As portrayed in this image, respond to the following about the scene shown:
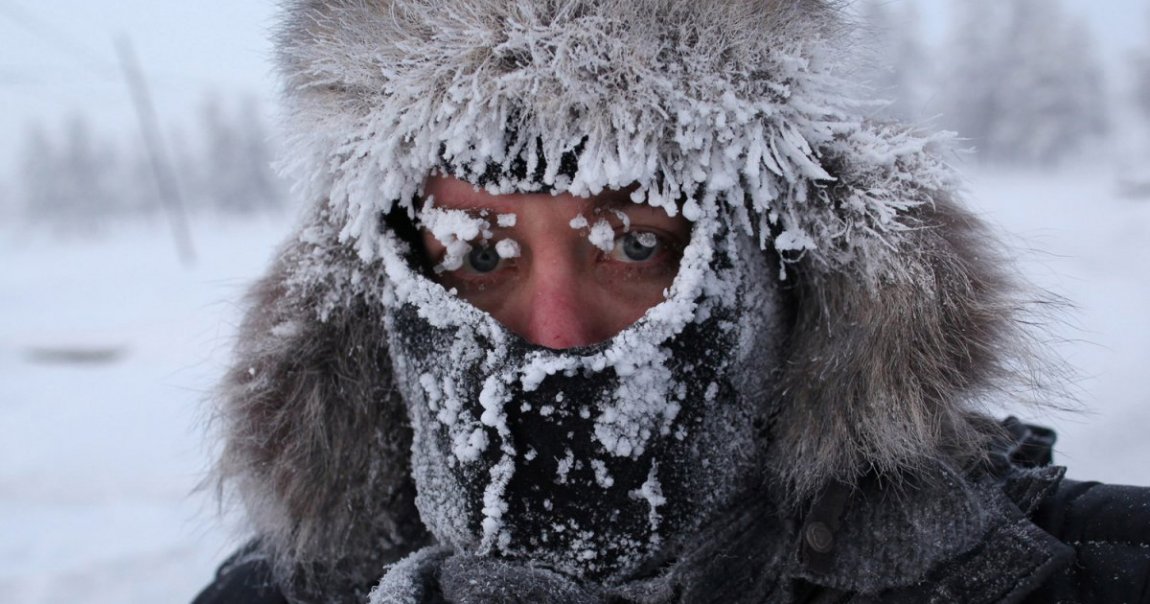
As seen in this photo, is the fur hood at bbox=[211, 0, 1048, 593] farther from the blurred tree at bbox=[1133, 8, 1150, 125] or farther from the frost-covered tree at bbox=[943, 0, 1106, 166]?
the blurred tree at bbox=[1133, 8, 1150, 125]

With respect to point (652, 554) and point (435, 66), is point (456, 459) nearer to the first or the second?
point (652, 554)

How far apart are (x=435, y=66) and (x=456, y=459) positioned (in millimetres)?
635

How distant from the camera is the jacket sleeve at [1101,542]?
0.99 meters

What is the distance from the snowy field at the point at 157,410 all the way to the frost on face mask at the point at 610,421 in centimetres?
52

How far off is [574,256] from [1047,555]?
2.62 feet

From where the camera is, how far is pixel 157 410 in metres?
6.67

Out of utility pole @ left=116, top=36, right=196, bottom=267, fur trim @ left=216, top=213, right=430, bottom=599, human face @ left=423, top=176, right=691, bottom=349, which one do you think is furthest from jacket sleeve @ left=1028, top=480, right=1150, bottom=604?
utility pole @ left=116, top=36, right=196, bottom=267

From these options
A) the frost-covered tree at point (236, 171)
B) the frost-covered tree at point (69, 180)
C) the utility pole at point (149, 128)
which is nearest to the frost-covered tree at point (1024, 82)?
the utility pole at point (149, 128)

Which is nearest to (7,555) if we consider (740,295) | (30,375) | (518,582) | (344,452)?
(344,452)

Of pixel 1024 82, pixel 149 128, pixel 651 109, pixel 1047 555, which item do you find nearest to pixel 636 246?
pixel 651 109

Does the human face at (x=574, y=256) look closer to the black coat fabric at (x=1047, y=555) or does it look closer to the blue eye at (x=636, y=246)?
the blue eye at (x=636, y=246)

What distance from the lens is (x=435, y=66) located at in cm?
111

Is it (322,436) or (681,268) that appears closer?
(681,268)

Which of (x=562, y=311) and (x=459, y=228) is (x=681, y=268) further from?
(x=459, y=228)
